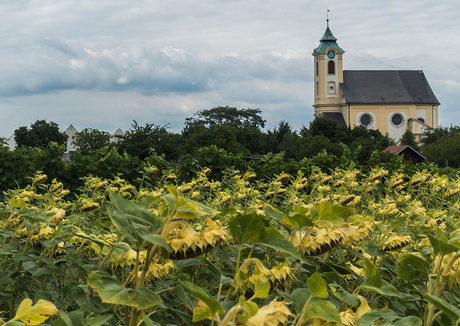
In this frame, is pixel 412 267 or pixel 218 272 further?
pixel 412 267

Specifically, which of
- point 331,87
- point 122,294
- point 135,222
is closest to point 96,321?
point 122,294

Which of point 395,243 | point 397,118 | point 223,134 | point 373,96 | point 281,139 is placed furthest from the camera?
point 397,118

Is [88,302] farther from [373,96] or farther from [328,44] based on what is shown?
[328,44]

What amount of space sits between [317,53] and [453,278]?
212 feet

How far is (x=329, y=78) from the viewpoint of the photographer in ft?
202

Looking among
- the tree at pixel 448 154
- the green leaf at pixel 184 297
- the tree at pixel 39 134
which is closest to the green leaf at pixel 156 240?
the green leaf at pixel 184 297

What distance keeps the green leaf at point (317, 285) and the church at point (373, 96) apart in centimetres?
5989

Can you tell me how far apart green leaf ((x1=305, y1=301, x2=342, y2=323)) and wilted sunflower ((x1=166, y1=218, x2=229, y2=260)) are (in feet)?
→ 0.59

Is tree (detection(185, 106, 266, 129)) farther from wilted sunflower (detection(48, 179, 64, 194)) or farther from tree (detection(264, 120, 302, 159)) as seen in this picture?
wilted sunflower (detection(48, 179, 64, 194))

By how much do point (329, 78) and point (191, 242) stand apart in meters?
63.7

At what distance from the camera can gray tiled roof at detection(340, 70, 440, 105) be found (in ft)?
196

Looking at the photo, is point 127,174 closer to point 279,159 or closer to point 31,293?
point 279,159

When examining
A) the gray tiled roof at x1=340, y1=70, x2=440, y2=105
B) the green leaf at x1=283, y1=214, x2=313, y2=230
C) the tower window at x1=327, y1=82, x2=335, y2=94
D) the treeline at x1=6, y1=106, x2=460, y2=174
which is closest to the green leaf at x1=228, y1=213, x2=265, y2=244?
the green leaf at x1=283, y1=214, x2=313, y2=230

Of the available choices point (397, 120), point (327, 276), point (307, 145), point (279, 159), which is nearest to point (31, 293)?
point (327, 276)
